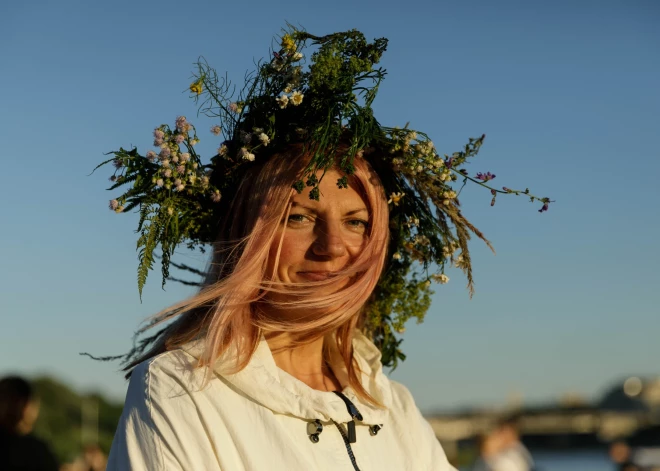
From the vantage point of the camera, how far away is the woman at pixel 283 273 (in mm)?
2609

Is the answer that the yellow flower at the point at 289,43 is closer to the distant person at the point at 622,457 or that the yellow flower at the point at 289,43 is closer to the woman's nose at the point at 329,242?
the woman's nose at the point at 329,242

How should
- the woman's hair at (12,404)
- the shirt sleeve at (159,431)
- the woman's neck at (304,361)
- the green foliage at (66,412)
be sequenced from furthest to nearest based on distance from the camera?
the green foliage at (66,412)
the woman's hair at (12,404)
the woman's neck at (304,361)
the shirt sleeve at (159,431)

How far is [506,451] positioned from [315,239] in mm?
5877

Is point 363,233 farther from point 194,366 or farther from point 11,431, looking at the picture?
point 11,431

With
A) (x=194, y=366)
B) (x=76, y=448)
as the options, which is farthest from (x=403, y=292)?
(x=76, y=448)

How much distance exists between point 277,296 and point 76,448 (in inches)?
2840

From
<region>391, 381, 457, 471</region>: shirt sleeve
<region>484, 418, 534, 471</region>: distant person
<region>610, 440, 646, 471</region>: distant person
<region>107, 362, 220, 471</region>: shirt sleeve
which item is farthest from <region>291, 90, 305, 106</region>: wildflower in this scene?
<region>610, 440, 646, 471</region>: distant person

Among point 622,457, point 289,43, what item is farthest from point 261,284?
point 622,457

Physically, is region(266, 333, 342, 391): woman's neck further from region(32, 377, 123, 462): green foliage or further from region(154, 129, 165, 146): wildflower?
region(32, 377, 123, 462): green foliage

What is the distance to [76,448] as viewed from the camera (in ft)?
231

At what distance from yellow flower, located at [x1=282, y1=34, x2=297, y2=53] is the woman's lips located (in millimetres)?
734

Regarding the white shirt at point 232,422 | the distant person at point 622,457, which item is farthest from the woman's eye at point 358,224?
the distant person at point 622,457

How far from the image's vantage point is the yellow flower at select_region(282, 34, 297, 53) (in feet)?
9.85

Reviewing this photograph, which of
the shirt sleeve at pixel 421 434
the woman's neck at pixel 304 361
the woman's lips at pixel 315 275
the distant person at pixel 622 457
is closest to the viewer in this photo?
the woman's lips at pixel 315 275
